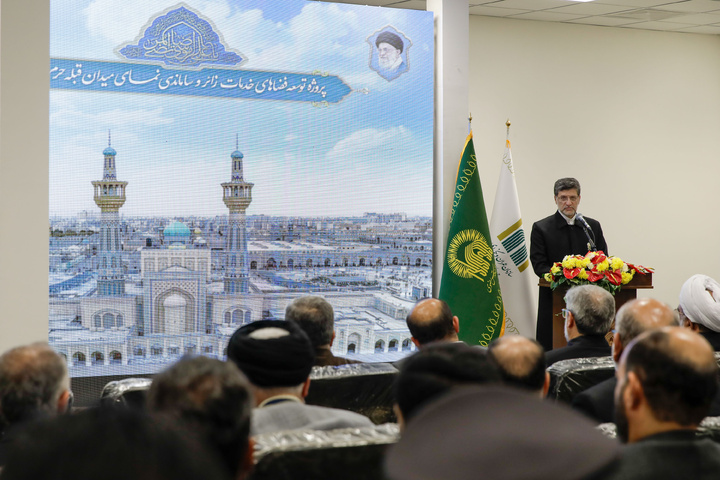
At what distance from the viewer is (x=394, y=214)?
5695mm

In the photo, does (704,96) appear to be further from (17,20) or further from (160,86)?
(17,20)

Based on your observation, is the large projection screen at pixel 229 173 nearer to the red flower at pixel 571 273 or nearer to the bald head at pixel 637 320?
the red flower at pixel 571 273

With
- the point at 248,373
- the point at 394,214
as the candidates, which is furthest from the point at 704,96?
the point at 248,373

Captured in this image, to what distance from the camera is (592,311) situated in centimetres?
341

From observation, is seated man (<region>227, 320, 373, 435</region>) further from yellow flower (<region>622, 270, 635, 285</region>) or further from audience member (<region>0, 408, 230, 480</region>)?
yellow flower (<region>622, 270, 635, 285</region>)

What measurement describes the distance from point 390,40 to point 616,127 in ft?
11.1

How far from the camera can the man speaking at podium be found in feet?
18.1

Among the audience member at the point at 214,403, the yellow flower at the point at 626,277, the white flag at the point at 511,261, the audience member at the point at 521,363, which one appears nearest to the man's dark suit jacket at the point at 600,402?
the audience member at the point at 521,363

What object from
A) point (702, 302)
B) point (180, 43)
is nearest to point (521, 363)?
point (702, 302)

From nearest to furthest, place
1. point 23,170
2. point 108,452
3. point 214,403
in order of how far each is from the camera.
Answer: point 108,452 < point 214,403 < point 23,170

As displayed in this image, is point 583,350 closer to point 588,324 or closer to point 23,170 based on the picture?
point 588,324

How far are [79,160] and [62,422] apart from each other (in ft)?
15.2

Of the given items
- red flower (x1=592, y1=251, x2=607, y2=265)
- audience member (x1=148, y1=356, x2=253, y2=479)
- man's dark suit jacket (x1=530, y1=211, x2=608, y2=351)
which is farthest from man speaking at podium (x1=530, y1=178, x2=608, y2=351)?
audience member (x1=148, y1=356, x2=253, y2=479)

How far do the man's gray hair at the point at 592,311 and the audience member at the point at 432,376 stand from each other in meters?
1.76
